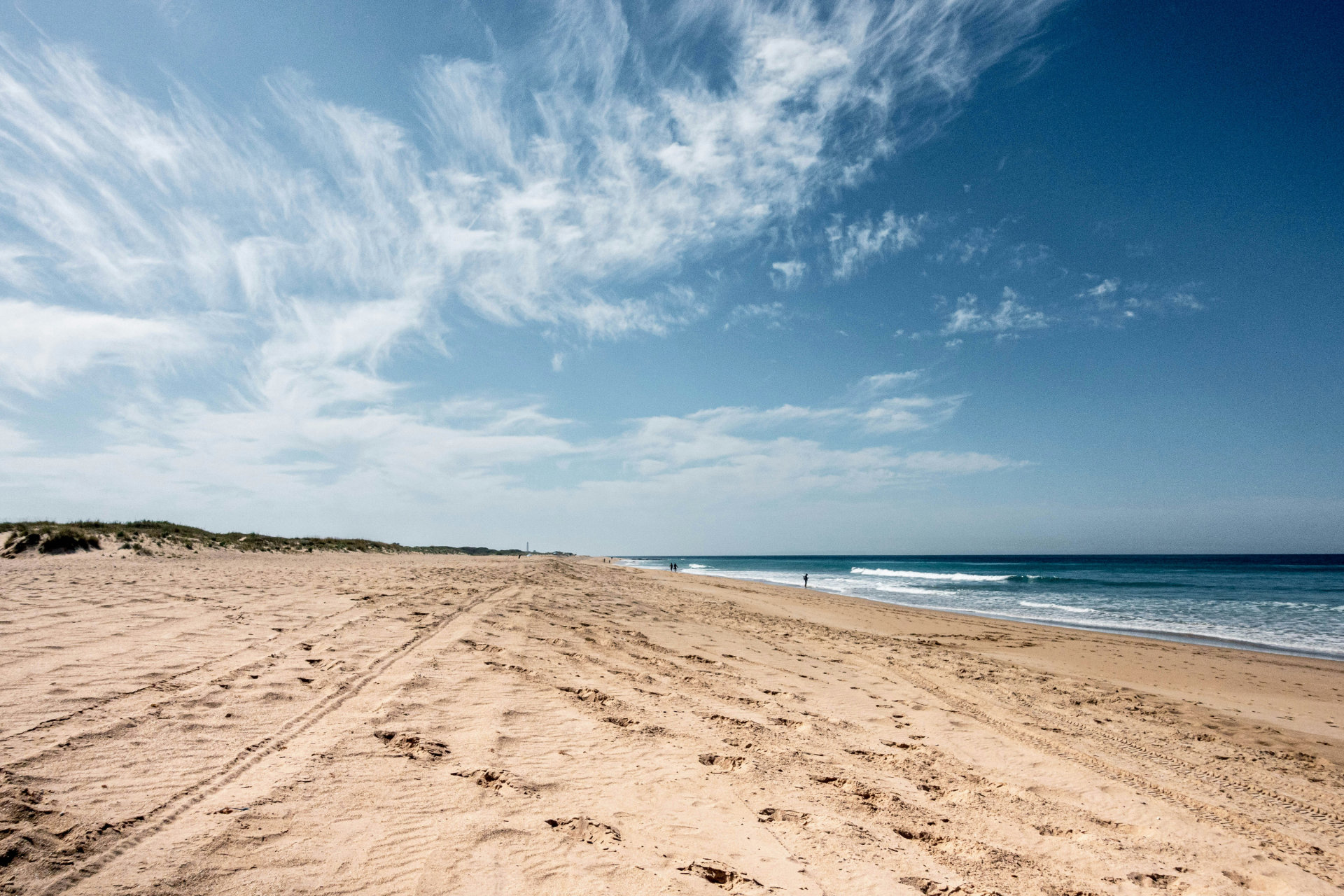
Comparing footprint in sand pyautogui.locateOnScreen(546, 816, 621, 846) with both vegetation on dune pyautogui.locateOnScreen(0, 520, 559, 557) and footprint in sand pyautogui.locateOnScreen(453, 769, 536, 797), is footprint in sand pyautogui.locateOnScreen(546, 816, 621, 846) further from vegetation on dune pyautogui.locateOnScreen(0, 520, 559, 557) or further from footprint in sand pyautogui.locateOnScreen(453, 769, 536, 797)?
vegetation on dune pyautogui.locateOnScreen(0, 520, 559, 557)

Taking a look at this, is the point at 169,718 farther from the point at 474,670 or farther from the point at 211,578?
the point at 211,578

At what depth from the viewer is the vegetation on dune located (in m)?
20.5

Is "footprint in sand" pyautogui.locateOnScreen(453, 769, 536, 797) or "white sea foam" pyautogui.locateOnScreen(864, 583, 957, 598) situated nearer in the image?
"footprint in sand" pyautogui.locateOnScreen(453, 769, 536, 797)

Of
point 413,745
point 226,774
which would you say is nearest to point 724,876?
point 413,745

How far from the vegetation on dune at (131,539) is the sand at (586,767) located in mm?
14847

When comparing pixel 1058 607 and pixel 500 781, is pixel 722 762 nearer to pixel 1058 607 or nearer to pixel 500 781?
pixel 500 781

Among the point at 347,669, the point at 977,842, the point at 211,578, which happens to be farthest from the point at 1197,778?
the point at 211,578

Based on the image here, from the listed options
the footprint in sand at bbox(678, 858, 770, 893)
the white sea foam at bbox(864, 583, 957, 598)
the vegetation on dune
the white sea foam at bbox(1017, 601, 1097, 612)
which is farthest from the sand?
the white sea foam at bbox(864, 583, 957, 598)

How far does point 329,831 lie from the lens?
3.38m

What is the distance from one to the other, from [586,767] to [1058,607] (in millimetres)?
30082

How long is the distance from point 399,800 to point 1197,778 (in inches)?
297

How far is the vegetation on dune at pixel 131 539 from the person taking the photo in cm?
2048

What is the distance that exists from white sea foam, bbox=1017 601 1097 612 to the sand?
679 inches

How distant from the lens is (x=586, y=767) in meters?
4.74
